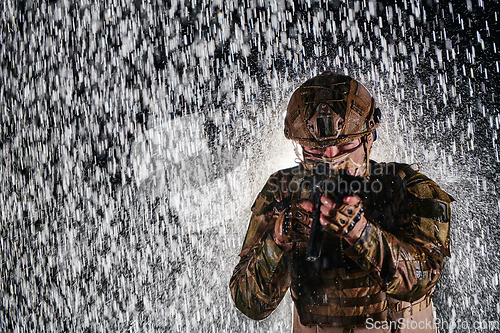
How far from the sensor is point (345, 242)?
1554 millimetres

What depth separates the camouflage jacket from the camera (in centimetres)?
152

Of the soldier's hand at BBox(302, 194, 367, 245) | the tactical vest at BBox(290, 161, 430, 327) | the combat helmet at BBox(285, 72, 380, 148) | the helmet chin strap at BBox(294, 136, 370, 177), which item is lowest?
the tactical vest at BBox(290, 161, 430, 327)

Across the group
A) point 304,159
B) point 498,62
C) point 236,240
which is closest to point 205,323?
point 236,240

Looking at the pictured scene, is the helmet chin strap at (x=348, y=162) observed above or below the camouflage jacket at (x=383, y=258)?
above

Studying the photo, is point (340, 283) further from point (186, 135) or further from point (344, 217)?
point (186, 135)

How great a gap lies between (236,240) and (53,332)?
2.33 meters

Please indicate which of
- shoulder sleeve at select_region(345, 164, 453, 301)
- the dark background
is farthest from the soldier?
the dark background

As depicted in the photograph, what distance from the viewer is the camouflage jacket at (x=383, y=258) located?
4.99 feet

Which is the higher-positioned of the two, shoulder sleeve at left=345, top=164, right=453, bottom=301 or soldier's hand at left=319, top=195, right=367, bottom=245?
soldier's hand at left=319, top=195, right=367, bottom=245

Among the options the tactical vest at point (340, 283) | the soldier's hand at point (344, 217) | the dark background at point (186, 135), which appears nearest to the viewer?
the soldier's hand at point (344, 217)

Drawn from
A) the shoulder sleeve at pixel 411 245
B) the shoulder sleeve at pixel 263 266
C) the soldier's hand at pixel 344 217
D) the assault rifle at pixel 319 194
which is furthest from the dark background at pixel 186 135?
the soldier's hand at pixel 344 217

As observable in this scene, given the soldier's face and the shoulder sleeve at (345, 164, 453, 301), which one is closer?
the shoulder sleeve at (345, 164, 453, 301)

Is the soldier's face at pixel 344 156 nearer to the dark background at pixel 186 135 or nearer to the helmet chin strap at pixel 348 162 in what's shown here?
the helmet chin strap at pixel 348 162

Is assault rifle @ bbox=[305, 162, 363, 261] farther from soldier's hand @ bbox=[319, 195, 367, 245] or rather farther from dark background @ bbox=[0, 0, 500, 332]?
dark background @ bbox=[0, 0, 500, 332]
